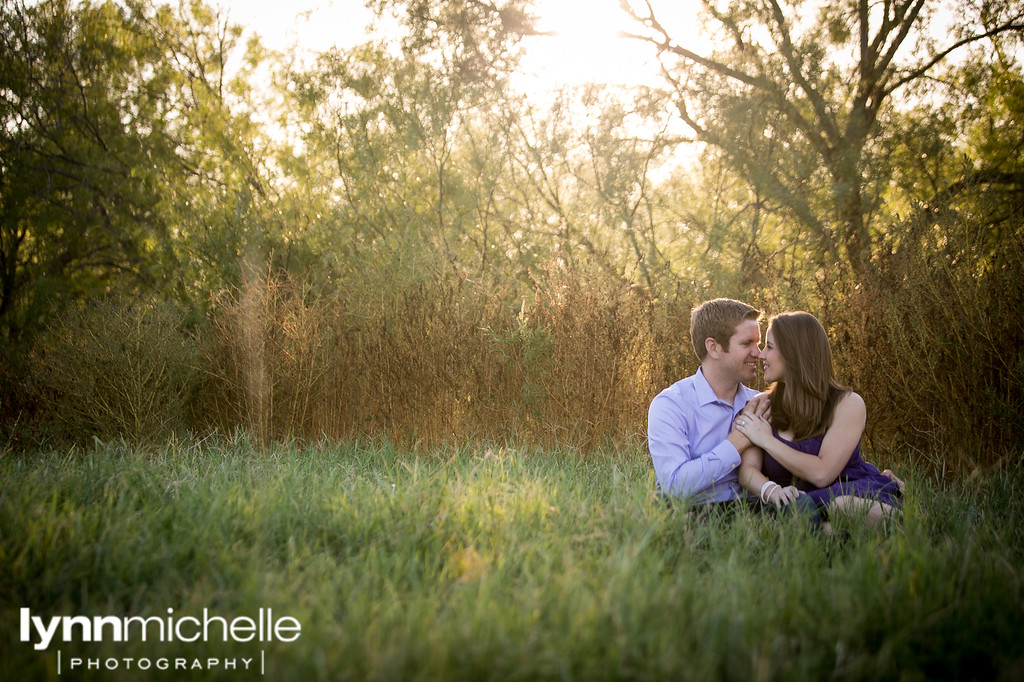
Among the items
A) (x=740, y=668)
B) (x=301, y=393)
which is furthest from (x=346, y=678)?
(x=301, y=393)

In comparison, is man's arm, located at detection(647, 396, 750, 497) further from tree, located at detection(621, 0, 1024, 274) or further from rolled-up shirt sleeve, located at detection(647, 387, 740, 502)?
tree, located at detection(621, 0, 1024, 274)

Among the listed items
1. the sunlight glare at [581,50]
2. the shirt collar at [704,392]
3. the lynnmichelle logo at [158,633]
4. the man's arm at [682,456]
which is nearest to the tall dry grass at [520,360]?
the shirt collar at [704,392]

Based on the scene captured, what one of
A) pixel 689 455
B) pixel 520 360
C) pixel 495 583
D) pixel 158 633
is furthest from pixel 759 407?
pixel 158 633

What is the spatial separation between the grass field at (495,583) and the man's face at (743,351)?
0.68 m

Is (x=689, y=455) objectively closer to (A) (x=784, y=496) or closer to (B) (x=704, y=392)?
(B) (x=704, y=392)

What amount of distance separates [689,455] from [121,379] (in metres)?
4.56

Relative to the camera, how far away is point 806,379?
3014 millimetres

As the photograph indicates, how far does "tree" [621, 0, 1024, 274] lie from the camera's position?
7.76 metres

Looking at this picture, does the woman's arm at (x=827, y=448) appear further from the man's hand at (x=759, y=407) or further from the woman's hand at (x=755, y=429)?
the man's hand at (x=759, y=407)

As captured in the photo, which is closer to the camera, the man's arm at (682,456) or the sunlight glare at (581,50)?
the man's arm at (682,456)

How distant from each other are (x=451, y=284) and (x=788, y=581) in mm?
3929

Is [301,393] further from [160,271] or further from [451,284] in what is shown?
[160,271]

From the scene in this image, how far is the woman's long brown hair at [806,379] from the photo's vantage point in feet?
9.89

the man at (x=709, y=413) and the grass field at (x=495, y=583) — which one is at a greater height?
the man at (x=709, y=413)
